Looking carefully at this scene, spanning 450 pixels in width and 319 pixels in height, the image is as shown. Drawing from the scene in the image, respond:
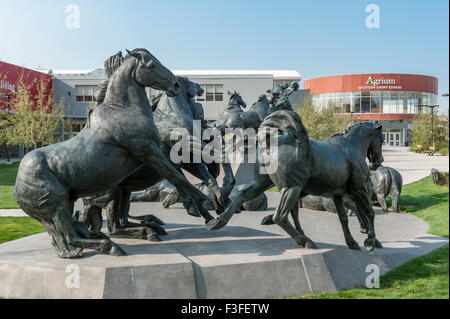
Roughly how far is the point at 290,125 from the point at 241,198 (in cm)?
103

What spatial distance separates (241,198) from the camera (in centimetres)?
475

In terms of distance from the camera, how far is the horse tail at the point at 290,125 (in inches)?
182

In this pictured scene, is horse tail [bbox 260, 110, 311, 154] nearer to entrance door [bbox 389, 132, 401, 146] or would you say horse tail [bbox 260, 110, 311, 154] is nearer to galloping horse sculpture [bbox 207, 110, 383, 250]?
galloping horse sculpture [bbox 207, 110, 383, 250]

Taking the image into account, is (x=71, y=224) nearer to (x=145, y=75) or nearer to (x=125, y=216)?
(x=125, y=216)

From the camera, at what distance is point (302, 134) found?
15.2 ft

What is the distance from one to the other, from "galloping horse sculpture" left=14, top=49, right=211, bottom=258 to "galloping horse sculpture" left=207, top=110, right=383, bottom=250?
1.01m

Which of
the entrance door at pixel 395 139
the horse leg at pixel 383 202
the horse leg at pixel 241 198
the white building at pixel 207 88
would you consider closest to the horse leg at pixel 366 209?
the horse leg at pixel 241 198

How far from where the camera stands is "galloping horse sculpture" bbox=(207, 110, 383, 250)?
4629 millimetres

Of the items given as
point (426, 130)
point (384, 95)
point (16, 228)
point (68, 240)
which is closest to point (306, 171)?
point (68, 240)

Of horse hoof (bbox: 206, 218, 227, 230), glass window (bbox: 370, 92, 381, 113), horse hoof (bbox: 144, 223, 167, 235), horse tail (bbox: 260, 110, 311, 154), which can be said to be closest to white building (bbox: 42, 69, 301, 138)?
glass window (bbox: 370, 92, 381, 113)

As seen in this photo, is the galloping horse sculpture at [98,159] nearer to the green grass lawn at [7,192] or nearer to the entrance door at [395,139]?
the green grass lawn at [7,192]

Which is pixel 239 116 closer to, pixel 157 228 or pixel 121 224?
pixel 157 228

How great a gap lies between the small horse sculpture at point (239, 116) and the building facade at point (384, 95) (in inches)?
1765
